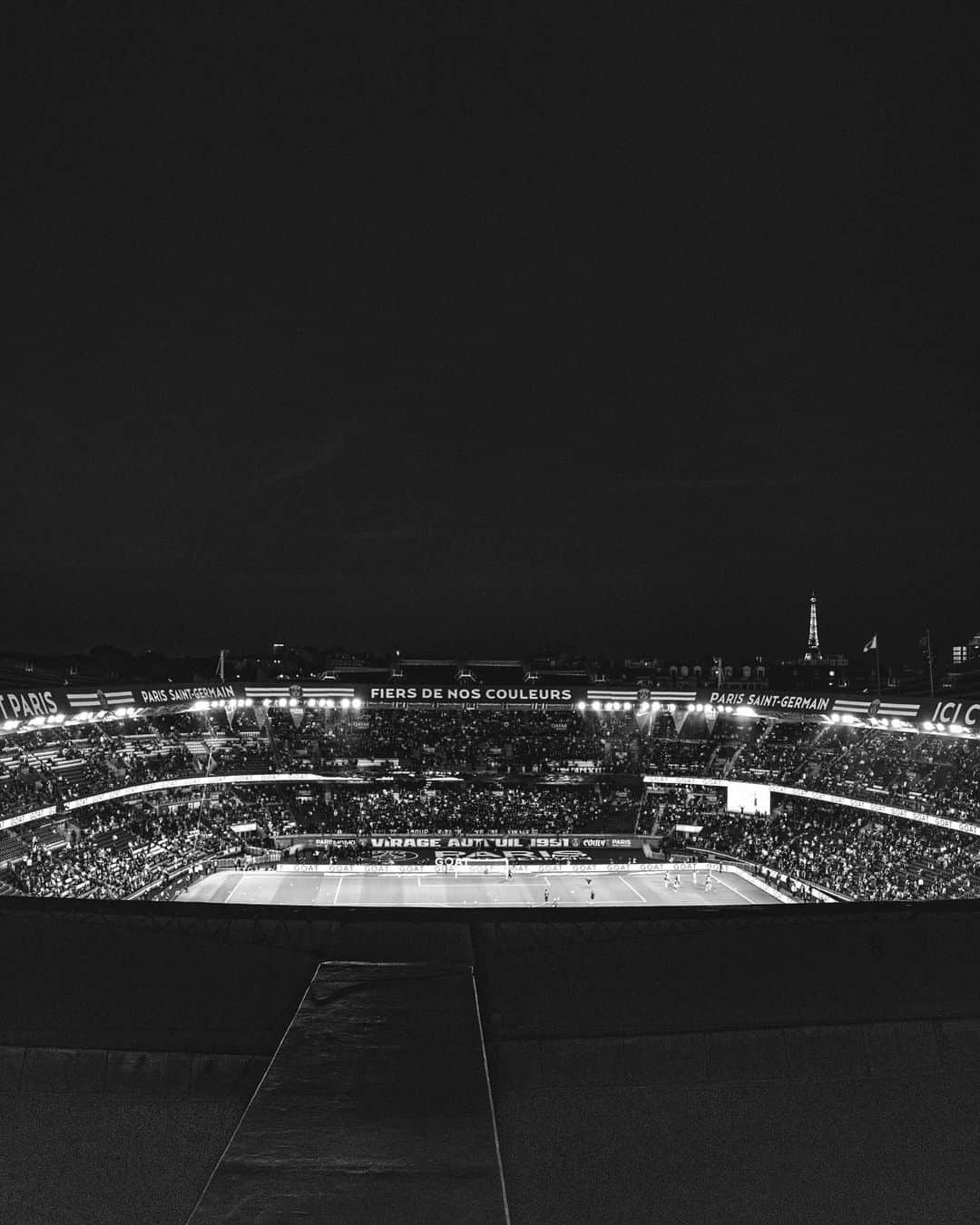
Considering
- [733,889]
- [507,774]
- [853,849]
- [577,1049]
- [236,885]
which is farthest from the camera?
[507,774]

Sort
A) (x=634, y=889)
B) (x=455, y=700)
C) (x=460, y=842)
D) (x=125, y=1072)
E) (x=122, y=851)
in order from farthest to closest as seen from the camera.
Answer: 1. (x=455, y=700)
2. (x=460, y=842)
3. (x=634, y=889)
4. (x=122, y=851)
5. (x=125, y=1072)

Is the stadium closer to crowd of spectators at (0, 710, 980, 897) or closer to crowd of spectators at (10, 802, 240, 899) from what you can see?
crowd of spectators at (10, 802, 240, 899)

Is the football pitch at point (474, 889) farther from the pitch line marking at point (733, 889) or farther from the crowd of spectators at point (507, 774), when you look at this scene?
the crowd of spectators at point (507, 774)

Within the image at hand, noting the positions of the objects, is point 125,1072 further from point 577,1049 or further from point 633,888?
point 633,888

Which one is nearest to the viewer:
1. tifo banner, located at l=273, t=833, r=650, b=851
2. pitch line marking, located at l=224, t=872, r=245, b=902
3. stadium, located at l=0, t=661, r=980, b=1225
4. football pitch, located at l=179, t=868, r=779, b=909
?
stadium, located at l=0, t=661, r=980, b=1225

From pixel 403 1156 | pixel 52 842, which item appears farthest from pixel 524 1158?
pixel 52 842

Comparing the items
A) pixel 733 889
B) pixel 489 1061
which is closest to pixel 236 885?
pixel 733 889

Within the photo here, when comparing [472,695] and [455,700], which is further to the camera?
[472,695]

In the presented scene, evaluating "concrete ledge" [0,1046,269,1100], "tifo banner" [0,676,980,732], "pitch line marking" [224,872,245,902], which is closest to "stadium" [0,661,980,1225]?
"concrete ledge" [0,1046,269,1100]
